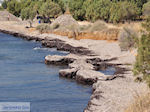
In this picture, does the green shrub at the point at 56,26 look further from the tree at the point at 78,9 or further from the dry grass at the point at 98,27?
the tree at the point at 78,9

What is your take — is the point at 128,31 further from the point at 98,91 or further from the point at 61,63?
the point at 98,91

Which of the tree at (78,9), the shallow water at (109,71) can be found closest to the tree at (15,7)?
the tree at (78,9)

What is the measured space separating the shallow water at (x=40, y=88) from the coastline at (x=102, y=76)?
90 centimetres

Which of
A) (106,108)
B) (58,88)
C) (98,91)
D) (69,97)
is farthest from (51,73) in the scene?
(106,108)

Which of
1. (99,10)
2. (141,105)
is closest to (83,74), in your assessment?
(141,105)

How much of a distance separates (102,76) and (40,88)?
416 centimetres

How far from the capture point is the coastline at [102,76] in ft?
61.3

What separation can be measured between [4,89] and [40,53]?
19.9m

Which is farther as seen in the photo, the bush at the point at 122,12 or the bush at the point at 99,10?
the bush at the point at 99,10

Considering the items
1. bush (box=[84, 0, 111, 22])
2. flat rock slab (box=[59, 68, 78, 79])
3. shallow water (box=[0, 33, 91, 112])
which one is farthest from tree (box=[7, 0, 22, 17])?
flat rock slab (box=[59, 68, 78, 79])

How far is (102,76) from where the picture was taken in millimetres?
26125

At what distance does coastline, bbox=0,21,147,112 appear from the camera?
61.3ft

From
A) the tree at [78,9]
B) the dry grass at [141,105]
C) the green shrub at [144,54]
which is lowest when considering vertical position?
the tree at [78,9]

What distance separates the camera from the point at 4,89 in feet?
82.9
